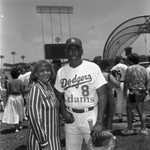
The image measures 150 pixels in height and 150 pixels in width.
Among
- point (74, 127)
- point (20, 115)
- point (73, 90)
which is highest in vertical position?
point (73, 90)

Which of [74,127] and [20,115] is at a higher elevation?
[74,127]

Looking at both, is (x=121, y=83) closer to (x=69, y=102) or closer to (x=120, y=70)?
(x=120, y=70)

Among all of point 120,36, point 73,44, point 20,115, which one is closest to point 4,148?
point 20,115

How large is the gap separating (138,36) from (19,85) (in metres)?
12.1

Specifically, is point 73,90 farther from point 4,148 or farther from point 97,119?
point 4,148

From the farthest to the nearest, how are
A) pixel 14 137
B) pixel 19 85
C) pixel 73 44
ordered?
pixel 19 85, pixel 14 137, pixel 73 44

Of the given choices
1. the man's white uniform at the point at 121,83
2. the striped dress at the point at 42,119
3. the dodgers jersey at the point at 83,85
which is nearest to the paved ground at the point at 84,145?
the man's white uniform at the point at 121,83

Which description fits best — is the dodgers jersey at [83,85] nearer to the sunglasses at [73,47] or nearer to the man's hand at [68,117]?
the man's hand at [68,117]

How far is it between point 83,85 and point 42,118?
522 mm

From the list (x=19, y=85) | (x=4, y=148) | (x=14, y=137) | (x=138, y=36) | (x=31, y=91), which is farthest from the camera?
(x=138, y=36)

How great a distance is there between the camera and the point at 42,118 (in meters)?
2.39

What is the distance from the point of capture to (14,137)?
5820 mm

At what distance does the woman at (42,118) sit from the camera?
2.34 meters

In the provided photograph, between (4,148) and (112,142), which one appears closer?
(112,142)
